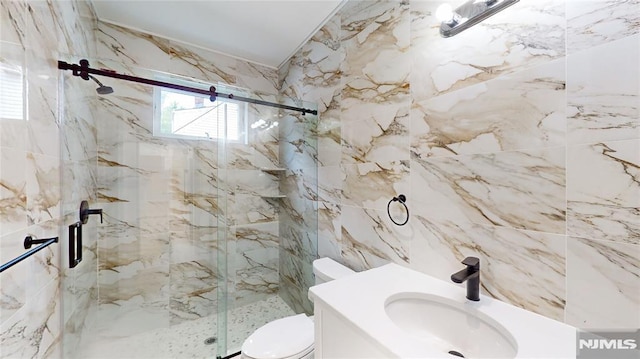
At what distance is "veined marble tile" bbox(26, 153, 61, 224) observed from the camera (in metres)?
0.99

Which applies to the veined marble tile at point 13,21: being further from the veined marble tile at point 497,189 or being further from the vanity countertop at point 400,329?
the veined marble tile at point 497,189

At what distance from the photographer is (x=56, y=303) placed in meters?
1.27

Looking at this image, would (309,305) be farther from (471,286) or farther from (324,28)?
(324,28)

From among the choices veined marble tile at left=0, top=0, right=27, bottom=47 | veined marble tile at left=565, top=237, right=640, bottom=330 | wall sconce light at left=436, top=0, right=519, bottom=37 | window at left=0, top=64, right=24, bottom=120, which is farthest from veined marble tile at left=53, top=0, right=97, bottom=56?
veined marble tile at left=565, top=237, right=640, bottom=330

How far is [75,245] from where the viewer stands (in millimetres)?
1483

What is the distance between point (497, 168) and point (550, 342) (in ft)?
1.89

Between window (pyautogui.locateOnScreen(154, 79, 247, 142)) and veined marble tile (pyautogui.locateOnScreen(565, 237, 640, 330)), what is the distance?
203 cm

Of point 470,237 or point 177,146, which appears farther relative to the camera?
point 177,146

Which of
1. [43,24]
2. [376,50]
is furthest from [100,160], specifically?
[376,50]

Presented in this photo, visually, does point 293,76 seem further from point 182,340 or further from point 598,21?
point 182,340

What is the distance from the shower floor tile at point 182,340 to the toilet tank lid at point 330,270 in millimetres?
847

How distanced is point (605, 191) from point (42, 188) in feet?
7.21

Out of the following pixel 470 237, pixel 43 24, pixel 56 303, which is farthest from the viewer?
pixel 56 303

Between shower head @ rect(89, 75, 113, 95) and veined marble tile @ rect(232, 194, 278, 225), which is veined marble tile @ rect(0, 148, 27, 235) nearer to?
shower head @ rect(89, 75, 113, 95)
